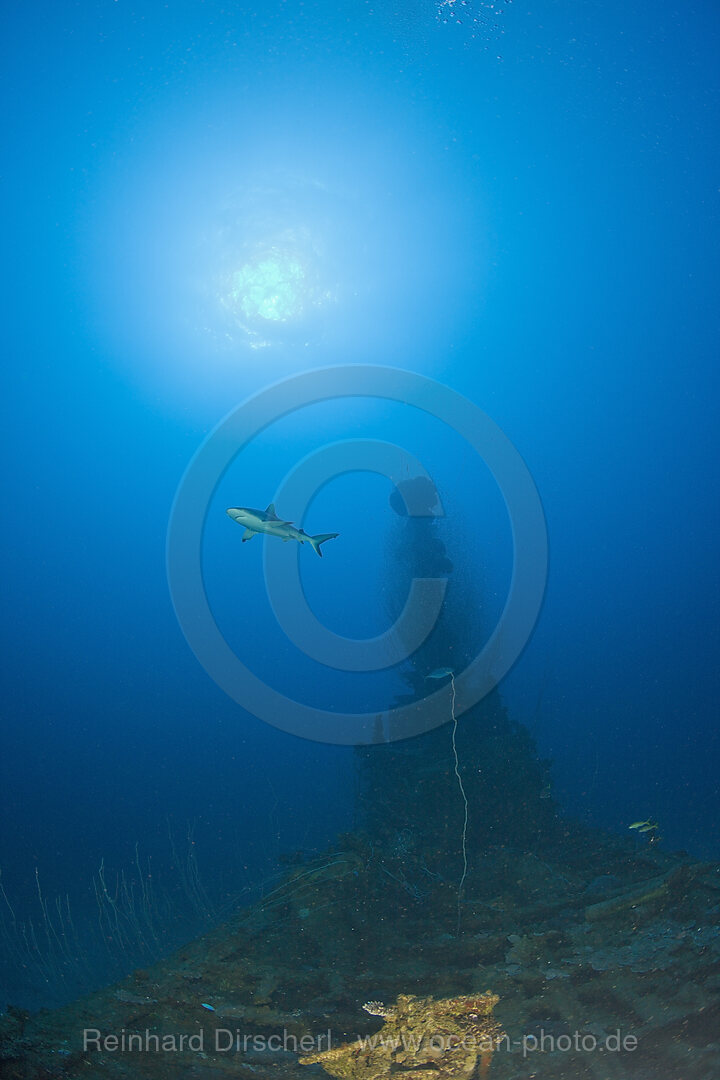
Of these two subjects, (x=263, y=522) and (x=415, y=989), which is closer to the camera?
(x=415, y=989)

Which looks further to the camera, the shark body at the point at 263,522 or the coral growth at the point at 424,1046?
the shark body at the point at 263,522

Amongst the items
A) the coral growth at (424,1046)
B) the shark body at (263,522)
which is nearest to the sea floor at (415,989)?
the coral growth at (424,1046)

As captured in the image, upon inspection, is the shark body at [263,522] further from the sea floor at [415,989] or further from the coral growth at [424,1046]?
the coral growth at [424,1046]

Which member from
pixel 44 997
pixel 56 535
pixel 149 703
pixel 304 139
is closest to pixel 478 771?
pixel 44 997

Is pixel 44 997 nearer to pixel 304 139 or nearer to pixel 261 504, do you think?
pixel 304 139

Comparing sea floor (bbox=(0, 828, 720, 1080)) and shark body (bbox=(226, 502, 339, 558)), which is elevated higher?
shark body (bbox=(226, 502, 339, 558))

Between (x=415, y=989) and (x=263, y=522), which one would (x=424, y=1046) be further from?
(x=263, y=522)

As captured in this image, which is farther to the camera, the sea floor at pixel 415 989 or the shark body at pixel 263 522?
the shark body at pixel 263 522

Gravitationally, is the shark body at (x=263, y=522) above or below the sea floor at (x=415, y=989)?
above

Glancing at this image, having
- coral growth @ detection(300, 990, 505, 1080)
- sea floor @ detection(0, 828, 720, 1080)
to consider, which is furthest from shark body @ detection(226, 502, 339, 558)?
coral growth @ detection(300, 990, 505, 1080)

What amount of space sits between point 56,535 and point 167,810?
46.6 feet

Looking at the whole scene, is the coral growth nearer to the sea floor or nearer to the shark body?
the sea floor

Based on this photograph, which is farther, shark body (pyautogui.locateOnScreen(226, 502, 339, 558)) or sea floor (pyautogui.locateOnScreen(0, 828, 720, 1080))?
shark body (pyautogui.locateOnScreen(226, 502, 339, 558))

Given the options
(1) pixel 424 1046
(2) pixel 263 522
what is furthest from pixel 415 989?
(2) pixel 263 522
